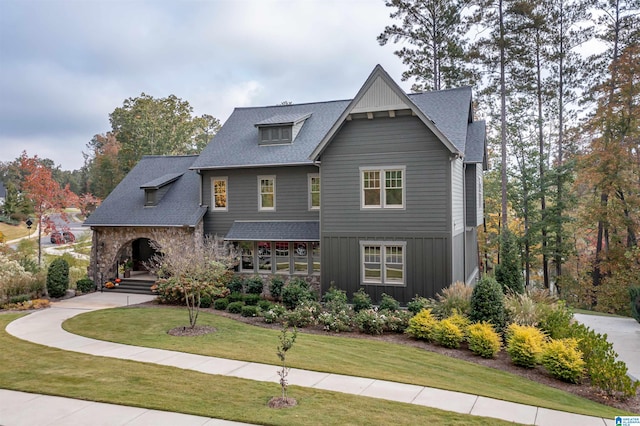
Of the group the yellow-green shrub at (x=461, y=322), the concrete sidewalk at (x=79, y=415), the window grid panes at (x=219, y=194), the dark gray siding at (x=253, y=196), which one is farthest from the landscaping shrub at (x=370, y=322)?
the window grid panes at (x=219, y=194)

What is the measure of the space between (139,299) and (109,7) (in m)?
11.8

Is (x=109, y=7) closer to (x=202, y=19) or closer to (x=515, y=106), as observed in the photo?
(x=202, y=19)

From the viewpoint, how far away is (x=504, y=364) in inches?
413

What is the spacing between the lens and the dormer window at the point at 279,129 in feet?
65.5

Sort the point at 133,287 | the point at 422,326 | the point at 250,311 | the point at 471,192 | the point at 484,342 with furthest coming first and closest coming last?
the point at 133,287
the point at 471,192
the point at 250,311
the point at 422,326
the point at 484,342

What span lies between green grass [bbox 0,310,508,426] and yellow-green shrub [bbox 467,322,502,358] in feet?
13.9

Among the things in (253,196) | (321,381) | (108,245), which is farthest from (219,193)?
(321,381)

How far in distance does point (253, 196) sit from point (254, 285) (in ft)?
13.9

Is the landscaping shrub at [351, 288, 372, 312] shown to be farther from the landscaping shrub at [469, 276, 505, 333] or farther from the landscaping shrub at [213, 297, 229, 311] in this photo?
the landscaping shrub at [213, 297, 229, 311]

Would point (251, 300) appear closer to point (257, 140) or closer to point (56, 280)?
point (257, 140)

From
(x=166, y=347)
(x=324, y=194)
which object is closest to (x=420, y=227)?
(x=324, y=194)

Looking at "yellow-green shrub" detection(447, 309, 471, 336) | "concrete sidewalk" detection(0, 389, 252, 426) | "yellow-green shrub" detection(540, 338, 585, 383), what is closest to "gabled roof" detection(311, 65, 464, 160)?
"yellow-green shrub" detection(447, 309, 471, 336)

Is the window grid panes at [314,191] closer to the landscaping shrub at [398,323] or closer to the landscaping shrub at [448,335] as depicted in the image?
the landscaping shrub at [398,323]

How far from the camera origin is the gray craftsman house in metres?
15.5
